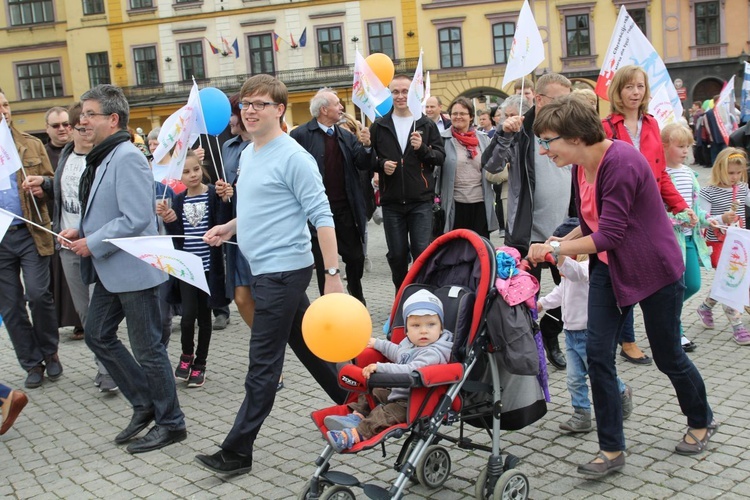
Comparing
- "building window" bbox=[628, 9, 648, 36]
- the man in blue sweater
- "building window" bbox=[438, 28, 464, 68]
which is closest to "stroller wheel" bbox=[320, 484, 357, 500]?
the man in blue sweater

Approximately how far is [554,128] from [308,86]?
133ft

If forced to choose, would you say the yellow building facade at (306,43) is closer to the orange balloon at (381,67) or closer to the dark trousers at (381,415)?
the orange balloon at (381,67)

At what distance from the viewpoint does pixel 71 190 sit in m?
6.27

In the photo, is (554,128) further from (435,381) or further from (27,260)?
(27,260)

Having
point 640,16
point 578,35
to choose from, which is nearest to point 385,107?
point 578,35

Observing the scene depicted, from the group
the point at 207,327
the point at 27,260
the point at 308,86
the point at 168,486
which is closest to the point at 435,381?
the point at 168,486

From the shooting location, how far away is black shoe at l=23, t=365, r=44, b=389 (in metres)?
6.63

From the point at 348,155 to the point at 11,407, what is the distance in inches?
141

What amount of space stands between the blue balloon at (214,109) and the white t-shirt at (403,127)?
160 centimetres

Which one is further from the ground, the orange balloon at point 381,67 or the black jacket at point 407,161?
the orange balloon at point 381,67

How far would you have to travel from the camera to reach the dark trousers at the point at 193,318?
6.40 meters

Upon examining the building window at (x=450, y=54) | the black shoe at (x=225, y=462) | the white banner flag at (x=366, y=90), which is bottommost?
the black shoe at (x=225, y=462)

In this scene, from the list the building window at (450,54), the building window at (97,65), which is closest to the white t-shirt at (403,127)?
the building window at (450,54)

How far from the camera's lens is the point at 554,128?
3.99 m
